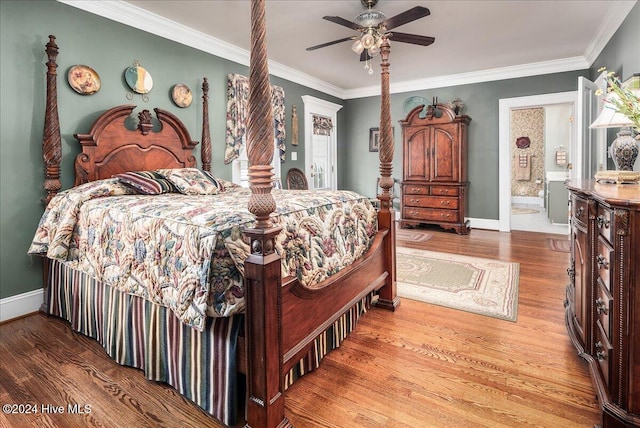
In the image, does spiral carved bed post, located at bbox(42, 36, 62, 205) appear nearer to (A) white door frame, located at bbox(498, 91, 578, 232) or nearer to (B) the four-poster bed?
(B) the four-poster bed

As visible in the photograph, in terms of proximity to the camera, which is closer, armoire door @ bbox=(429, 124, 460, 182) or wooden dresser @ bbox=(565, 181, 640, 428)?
wooden dresser @ bbox=(565, 181, 640, 428)

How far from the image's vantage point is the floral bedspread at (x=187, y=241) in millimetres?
1408

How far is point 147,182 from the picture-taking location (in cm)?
274

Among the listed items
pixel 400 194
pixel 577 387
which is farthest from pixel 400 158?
pixel 577 387

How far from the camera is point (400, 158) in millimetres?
6496

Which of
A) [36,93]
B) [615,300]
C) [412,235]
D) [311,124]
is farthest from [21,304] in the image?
[412,235]

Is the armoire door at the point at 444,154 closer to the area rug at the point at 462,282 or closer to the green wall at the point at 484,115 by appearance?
the green wall at the point at 484,115

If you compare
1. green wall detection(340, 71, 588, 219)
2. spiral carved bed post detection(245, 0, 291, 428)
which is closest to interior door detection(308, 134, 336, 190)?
green wall detection(340, 71, 588, 219)

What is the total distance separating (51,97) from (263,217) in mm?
2359

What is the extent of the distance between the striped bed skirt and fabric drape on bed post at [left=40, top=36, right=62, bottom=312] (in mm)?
580

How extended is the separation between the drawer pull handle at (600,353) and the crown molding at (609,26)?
3101mm

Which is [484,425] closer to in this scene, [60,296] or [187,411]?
[187,411]

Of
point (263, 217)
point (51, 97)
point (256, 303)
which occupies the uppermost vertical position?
point (51, 97)

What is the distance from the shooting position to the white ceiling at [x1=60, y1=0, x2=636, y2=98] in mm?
3223
